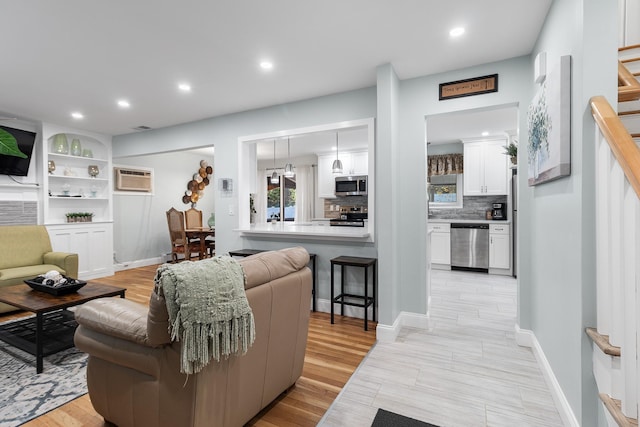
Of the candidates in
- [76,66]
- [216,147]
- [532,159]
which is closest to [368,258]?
[532,159]

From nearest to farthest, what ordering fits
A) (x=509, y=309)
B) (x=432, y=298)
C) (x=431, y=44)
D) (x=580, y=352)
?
(x=580, y=352), (x=431, y=44), (x=509, y=309), (x=432, y=298)

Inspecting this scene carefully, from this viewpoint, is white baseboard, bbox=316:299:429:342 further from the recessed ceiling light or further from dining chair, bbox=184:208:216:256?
dining chair, bbox=184:208:216:256

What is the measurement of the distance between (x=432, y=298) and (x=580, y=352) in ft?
9.18

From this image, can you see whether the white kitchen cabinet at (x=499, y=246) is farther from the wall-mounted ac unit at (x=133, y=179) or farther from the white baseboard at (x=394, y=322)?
the wall-mounted ac unit at (x=133, y=179)

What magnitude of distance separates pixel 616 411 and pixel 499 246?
4.88m

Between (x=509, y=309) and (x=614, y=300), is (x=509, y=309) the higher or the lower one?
the lower one

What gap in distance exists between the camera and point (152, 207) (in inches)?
271

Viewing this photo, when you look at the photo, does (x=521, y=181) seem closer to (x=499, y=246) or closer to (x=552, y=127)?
(x=552, y=127)

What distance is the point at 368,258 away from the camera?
11.2ft

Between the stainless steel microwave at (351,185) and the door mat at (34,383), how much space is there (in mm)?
5508

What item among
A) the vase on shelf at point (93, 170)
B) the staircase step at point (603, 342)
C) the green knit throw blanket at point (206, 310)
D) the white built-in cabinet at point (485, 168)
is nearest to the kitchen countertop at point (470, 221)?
the white built-in cabinet at point (485, 168)

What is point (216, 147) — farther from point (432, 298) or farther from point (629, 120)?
point (629, 120)

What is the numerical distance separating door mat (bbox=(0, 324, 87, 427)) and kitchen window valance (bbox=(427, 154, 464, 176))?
6480mm

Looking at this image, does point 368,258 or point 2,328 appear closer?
point 2,328
